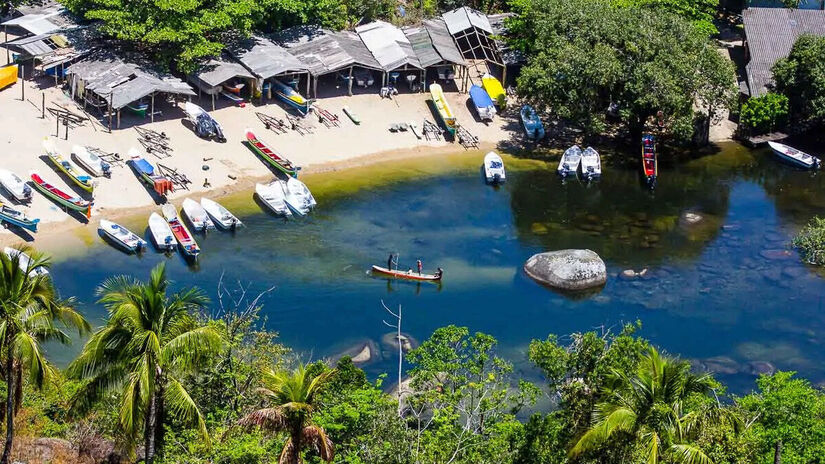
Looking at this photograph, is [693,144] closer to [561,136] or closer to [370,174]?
[561,136]

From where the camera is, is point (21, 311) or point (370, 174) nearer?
point (21, 311)

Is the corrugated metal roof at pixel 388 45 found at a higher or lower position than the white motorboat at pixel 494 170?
higher

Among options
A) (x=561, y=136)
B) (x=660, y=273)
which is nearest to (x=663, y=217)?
(x=660, y=273)

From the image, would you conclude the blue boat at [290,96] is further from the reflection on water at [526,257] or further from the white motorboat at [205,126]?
the reflection on water at [526,257]

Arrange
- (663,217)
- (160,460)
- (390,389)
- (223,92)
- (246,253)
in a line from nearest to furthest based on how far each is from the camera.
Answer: (160,460), (390,389), (246,253), (663,217), (223,92)

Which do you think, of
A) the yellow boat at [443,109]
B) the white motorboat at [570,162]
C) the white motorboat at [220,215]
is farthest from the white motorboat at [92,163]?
the white motorboat at [570,162]

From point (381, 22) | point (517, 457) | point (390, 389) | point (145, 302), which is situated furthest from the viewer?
point (381, 22)
